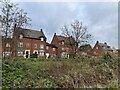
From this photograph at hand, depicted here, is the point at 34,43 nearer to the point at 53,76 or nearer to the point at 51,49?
the point at 51,49

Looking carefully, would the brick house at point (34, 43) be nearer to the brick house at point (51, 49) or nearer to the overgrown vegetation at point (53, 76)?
the brick house at point (51, 49)

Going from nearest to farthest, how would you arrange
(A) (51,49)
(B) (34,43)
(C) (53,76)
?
(C) (53,76), (B) (34,43), (A) (51,49)

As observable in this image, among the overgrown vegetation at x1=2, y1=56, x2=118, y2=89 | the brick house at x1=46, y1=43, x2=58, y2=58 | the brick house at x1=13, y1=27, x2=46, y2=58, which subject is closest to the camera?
the overgrown vegetation at x1=2, y1=56, x2=118, y2=89

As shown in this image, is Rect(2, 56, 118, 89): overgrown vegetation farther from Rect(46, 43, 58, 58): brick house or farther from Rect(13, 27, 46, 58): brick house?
Rect(46, 43, 58, 58): brick house

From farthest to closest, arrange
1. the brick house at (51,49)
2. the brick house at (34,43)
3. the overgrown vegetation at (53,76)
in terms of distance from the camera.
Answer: the brick house at (51,49), the brick house at (34,43), the overgrown vegetation at (53,76)

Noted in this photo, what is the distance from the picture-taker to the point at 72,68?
24.3ft

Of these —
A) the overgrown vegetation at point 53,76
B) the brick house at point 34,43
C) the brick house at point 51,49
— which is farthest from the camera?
the brick house at point 51,49

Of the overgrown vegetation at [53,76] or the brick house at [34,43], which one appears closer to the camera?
the overgrown vegetation at [53,76]

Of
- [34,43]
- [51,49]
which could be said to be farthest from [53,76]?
[51,49]

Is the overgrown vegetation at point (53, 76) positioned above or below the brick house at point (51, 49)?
below

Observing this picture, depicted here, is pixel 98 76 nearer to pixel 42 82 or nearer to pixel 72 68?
pixel 72 68

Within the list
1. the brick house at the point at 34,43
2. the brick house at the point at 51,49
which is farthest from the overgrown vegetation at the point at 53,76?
the brick house at the point at 51,49

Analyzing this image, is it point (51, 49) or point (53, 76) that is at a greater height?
point (51, 49)

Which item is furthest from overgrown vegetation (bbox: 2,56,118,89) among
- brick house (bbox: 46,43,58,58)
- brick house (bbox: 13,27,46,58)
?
brick house (bbox: 46,43,58,58)
